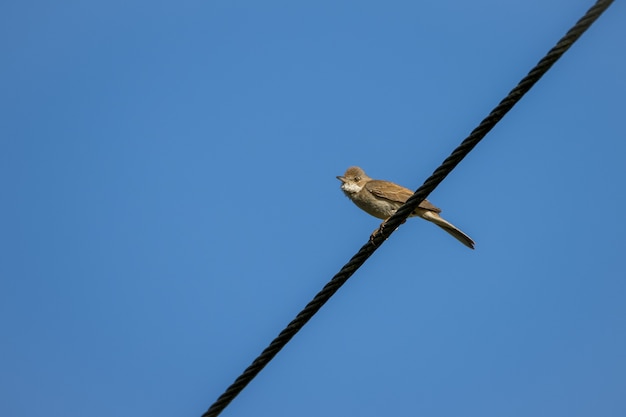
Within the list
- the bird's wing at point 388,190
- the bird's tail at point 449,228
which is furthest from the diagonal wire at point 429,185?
the bird's wing at point 388,190

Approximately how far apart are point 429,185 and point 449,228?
4.54 meters

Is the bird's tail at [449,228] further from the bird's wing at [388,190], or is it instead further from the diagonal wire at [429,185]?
the diagonal wire at [429,185]

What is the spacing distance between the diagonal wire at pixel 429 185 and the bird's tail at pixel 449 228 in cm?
384

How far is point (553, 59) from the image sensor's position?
472cm

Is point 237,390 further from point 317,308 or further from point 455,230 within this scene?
point 455,230


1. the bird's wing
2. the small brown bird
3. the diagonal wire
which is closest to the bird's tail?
the small brown bird

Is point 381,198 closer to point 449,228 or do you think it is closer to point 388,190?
point 388,190

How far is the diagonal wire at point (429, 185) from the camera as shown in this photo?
181 inches

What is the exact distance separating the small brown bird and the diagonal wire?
418 centimetres

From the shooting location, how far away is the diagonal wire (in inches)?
181

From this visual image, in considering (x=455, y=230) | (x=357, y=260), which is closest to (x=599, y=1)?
(x=357, y=260)

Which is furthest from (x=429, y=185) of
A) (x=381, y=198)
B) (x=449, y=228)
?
(x=381, y=198)

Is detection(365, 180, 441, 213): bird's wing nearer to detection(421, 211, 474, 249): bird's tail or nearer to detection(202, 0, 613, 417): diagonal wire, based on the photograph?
detection(421, 211, 474, 249): bird's tail

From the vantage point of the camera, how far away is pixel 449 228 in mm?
9953
